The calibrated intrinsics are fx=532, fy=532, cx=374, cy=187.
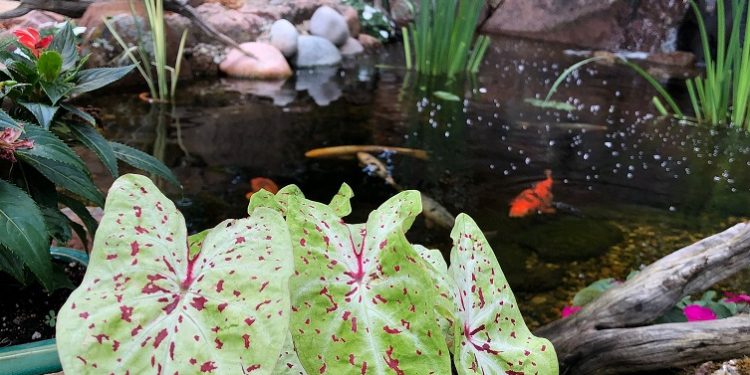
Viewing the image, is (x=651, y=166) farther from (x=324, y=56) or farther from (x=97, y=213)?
(x=324, y=56)

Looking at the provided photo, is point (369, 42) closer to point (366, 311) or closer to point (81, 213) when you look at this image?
point (81, 213)

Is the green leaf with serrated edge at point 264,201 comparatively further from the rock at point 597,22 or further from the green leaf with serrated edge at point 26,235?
the rock at point 597,22

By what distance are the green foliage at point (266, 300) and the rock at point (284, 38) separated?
524 cm

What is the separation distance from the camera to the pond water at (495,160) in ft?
7.12

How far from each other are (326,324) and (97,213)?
1473mm

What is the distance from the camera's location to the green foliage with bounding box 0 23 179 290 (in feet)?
2.67

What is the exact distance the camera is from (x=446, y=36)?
15.0 feet

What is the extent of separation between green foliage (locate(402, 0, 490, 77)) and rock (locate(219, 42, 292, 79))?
4.42 ft

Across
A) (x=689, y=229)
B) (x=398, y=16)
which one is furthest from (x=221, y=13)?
(x=689, y=229)

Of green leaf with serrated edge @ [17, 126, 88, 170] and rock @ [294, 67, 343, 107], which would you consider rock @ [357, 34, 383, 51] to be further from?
green leaf with serrated edge @ [17, 126, 88, 170]

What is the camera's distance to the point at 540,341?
659mm

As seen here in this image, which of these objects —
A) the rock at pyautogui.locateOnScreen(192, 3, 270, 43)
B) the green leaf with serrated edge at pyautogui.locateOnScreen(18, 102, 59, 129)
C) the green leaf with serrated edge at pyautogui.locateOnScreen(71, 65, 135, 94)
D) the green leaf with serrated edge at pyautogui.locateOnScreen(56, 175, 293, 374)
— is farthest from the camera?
the rock at pyautogui.locateOnScreen(192, 3, 270, 43)

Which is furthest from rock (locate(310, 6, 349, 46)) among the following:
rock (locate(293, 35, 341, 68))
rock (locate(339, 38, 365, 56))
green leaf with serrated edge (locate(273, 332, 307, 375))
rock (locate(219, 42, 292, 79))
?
green leaf with serrated edge (locate(273, 332, 307, 375))

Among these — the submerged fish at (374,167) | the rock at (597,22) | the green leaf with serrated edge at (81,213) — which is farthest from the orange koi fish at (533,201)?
the rock at (597,22)
